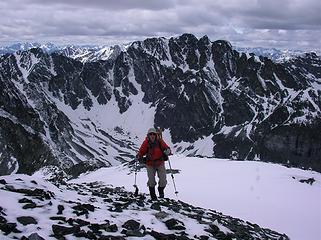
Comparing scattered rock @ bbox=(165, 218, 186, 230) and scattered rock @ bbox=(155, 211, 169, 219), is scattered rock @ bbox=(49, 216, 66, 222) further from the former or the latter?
scattered rock @ bbox=(155, 211, 169, 219)

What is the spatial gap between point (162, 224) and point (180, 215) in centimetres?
224

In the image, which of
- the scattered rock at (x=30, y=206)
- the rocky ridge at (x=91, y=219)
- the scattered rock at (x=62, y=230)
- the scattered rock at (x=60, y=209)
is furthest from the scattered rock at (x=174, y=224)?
the scattered rock at (x=30, y=206)

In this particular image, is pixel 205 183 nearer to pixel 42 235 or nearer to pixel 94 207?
pixel 94 207

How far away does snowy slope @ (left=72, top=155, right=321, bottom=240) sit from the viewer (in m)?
25.9

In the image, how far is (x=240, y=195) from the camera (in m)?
31.5

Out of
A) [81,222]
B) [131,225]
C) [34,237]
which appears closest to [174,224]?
[131,225]

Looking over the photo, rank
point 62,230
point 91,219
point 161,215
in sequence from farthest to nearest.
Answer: point 161,215 → point 91,219 → point 62,230

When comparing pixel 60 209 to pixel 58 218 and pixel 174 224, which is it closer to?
pixel 58 218

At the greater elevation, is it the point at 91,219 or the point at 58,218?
the point at 58,218

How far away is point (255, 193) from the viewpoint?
32.4 m

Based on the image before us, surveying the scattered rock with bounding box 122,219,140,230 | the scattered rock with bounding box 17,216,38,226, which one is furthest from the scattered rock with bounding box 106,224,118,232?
the scattered rock with bounding box 17,216,38,226

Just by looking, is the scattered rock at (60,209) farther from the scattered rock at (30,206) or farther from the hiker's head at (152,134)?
the hiker's head at (152,134)

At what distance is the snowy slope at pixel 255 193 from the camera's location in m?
25.9

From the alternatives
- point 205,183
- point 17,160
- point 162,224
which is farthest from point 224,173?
point 17,160
